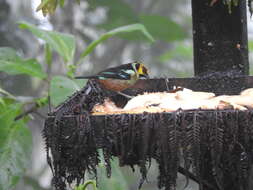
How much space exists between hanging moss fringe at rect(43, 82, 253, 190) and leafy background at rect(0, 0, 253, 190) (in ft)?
2.62

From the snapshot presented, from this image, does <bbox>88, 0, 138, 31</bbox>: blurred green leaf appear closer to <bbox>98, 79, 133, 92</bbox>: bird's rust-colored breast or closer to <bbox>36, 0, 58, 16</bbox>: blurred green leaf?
<bbox>98, 79, 133, 92</bbox>: bird's rust-colored breast

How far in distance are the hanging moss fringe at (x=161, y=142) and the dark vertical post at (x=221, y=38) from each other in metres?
0.89

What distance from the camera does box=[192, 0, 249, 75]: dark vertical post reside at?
275cm

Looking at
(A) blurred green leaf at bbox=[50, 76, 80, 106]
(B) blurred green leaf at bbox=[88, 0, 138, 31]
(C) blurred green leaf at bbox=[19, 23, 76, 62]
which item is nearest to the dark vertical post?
(A) blurred green leaf at bbox=[50, 76, 80, 106]

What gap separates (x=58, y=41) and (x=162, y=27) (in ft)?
7.90

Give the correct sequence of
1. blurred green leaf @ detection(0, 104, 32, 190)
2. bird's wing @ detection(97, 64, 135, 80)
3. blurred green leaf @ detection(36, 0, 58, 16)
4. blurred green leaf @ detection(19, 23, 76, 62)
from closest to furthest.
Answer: blurred green leaf @ detection(36, 0, 58, 16)
bird's wing @ detection(97, 64, 135, 80)
blurred green leaf @ detection(0, 104, 32, 190)
blurred green leaf @ detection(19, 23, 76, 62)

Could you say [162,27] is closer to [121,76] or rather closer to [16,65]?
[16,65]

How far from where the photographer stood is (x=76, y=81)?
333cm

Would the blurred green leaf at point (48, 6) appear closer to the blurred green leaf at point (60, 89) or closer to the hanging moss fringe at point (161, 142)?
the blurred green leaf at point (60, 89)

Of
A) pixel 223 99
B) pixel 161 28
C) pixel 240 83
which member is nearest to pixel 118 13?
pixel 161 28

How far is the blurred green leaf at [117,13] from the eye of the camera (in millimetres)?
6148

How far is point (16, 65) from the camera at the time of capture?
3365 millimetres

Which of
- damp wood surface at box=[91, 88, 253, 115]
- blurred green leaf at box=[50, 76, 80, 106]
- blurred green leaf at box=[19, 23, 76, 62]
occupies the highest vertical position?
blurred green leaf at box=[19, 23, 76, 62]

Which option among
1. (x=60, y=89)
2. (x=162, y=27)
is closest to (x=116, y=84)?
(x=60, y=89)
